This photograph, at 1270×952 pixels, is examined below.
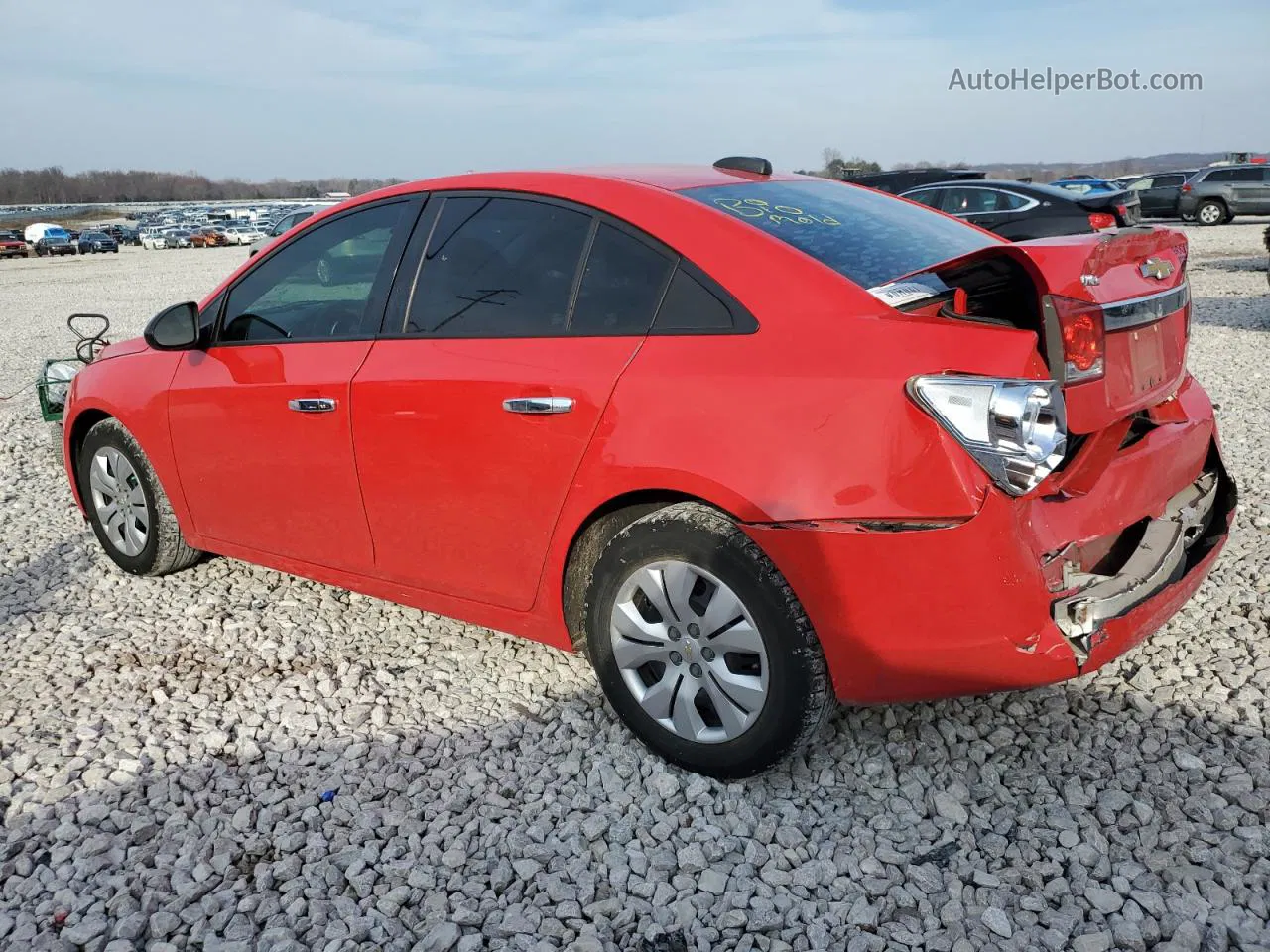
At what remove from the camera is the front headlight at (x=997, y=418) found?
2383mm

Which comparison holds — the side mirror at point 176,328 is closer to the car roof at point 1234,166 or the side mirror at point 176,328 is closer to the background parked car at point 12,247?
the car roof at point 1234,166

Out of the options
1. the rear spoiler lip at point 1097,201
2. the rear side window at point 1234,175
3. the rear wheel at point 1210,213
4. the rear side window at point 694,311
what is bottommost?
the rear wheel at point 1210,213

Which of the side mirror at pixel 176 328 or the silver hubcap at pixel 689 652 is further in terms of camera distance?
the side mirror at pixel 176 328

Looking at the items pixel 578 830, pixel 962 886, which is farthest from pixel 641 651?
pixel 962 886

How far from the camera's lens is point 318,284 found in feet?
12.5

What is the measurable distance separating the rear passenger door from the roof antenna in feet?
2.61

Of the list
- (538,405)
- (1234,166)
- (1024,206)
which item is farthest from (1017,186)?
(1234,166)

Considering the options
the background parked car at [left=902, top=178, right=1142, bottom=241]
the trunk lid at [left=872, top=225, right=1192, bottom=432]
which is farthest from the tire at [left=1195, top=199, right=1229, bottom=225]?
the trunk lid at [left=872, top=225, right=1192, bottom=432]

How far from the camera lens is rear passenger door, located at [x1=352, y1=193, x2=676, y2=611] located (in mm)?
2957

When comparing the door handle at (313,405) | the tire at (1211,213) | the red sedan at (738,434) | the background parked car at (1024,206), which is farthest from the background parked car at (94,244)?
the red sedan at (738,434)

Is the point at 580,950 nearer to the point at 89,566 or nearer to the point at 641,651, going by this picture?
the point at 641,651

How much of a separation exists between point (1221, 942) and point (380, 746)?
2.32 m

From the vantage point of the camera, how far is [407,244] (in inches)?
139

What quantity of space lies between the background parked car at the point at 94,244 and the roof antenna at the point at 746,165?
185ft
